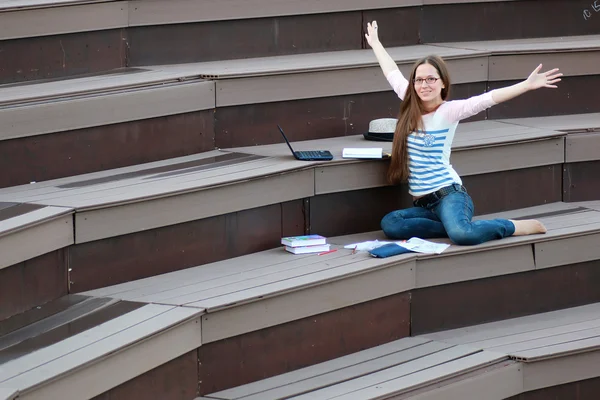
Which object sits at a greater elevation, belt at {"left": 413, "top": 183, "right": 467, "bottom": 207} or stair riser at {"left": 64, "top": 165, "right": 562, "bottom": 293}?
belt at {"left": 413, "top": 183, "right": 467, "bottom": 207}

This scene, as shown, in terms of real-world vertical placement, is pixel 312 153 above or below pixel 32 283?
above

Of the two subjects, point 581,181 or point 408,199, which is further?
point 581,181

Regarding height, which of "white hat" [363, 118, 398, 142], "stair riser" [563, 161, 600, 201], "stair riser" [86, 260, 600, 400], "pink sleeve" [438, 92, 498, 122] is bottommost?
"stair riser" [86, 260, 600, 400]

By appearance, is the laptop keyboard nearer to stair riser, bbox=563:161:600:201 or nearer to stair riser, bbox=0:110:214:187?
stair riser, bbox=0:110:214:187

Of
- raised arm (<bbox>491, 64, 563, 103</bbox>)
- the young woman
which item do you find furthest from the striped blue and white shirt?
raised arm (<bbox>491, 64, 563, 103</bbox>)

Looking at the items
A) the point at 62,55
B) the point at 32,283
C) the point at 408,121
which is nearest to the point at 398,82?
the point at 408,121

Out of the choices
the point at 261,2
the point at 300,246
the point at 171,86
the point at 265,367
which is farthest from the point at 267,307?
the point at 261,2

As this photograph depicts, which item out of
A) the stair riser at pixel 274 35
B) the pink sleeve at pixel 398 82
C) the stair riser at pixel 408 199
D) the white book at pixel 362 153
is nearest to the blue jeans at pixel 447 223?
the stair riser at pixel 408 199

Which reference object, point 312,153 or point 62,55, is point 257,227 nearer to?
point 312,153

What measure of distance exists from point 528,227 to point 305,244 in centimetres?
93

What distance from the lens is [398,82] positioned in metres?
4.42

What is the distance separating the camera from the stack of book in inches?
159

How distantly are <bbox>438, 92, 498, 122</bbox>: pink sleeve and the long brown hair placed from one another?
91mm

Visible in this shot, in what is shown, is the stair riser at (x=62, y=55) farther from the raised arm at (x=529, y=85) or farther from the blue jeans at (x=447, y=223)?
the raised arm at (x=529, y=85)
